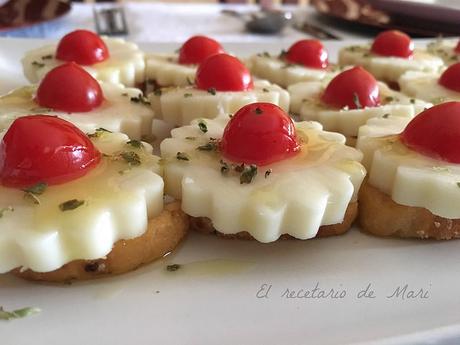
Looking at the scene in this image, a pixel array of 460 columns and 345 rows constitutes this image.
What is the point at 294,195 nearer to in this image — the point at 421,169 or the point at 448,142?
the point at 421,169

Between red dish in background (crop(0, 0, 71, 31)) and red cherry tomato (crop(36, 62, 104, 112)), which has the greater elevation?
red cherry tomato (crop(36, 62, 104, 112))

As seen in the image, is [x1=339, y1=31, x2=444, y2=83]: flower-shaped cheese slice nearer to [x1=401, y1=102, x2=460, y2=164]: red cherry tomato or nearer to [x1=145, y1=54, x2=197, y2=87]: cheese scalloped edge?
[x1=145, y1=54, x2=197, y2=87]: cheese scalloped edge

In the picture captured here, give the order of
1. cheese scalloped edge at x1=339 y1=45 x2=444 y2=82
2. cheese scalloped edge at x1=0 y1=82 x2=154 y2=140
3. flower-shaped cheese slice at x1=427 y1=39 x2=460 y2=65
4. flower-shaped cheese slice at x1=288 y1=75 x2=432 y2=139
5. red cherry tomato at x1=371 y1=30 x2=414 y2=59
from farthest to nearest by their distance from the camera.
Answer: flower-shaped cheese slice at x1=427 y1=39 x2=460 y2=65, red cherry tomato at x1=371 y1=30 x2=414 y2=59, cheese scalloped edge at x1=339 y1=45 x2=444 y2=82, flower-shaped cheese slice at x1=288 y1=75 x2=432 y2=139, cheese scalloped edge at x1=0 y1=82 x2=154 y2=140

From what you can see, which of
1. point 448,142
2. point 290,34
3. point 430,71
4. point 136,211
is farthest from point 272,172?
point 290,34

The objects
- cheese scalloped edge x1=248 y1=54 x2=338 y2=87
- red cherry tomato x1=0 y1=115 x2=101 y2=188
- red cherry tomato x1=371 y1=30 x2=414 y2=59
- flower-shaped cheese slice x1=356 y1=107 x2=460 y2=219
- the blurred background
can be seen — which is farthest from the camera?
the blurred background

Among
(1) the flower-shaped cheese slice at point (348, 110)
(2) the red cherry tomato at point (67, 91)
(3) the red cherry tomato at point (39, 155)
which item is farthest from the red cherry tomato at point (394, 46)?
(3) the red cherry tomato at point (39, 155)

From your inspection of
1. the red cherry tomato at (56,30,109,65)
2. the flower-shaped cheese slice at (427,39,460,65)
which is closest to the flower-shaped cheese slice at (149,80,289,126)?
the red cherry tomato at (56,30,109,65)
